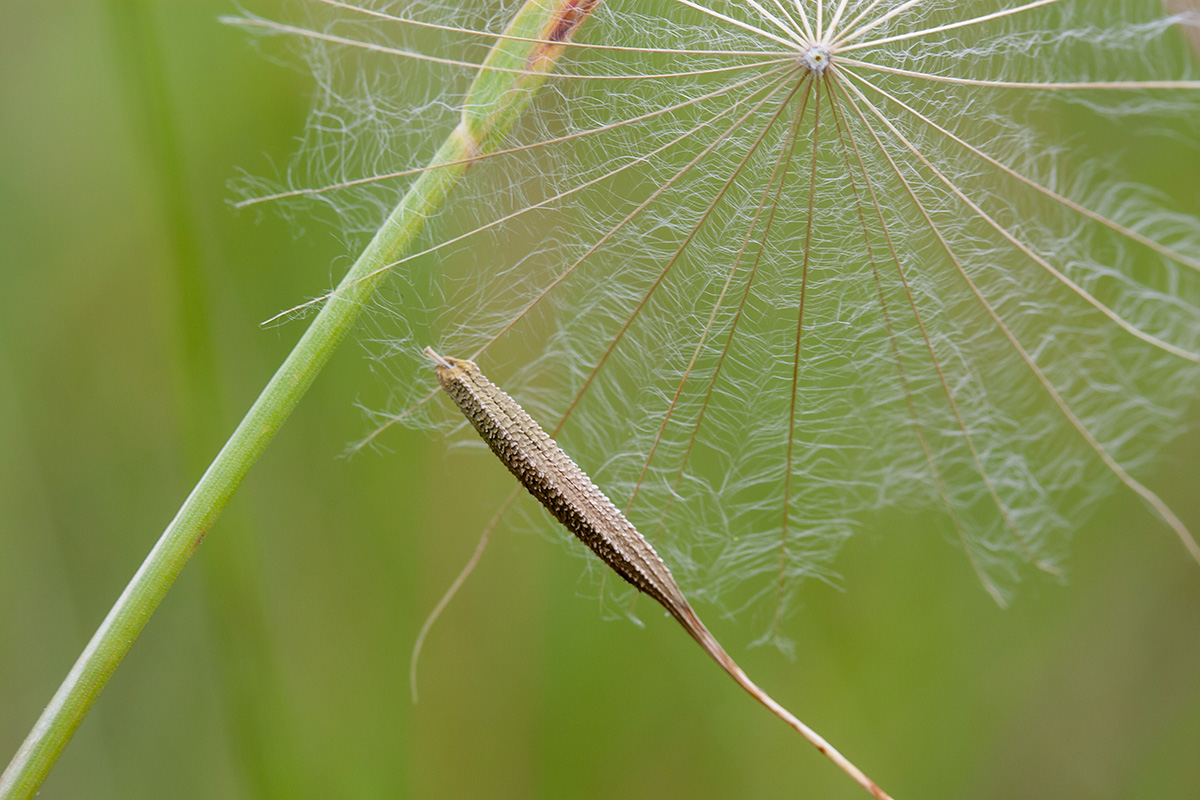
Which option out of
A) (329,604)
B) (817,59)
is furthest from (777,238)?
(329,604)

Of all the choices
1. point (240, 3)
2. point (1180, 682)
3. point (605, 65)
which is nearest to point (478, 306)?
point (605, 65)

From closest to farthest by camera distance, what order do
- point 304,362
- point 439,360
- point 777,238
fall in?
point 304,362 → point 439,360 → point 777,238

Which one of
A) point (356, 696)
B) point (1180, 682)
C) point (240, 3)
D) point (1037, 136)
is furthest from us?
point (1180, 682)

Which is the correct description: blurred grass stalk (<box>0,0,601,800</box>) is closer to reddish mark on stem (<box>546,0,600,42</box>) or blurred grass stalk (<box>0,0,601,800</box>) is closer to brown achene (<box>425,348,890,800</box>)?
reddish mark on stem (<box>546,0,600,42</box>)

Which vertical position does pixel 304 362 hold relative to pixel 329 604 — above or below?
above

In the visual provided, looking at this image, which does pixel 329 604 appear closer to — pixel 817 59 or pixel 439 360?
pixel 439 360

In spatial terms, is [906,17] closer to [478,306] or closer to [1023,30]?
[1023,30]

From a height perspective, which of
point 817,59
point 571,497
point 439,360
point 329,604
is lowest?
point 329,604
